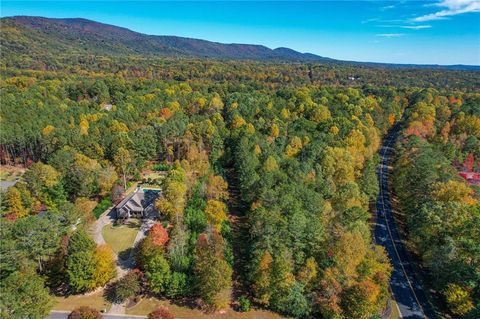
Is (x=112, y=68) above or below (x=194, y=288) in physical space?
above

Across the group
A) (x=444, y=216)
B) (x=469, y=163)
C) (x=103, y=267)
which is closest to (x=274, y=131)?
(x=444, y=216)

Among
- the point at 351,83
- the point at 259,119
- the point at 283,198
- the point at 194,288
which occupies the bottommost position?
the point at 194,288

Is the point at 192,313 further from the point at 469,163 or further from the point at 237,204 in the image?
the point at 469,163

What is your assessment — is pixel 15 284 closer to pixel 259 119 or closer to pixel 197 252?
pixel 197 252

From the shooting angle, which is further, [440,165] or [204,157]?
[204,157]

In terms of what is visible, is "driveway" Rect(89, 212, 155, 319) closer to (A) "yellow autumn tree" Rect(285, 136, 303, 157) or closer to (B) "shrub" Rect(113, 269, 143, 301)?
(B) "shrub" Rect(113, 269, 143, 301)

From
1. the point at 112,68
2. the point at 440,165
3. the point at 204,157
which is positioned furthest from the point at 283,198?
the point at 112,68

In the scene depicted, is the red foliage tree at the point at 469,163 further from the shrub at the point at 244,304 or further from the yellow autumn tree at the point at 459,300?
the shrub at the point at 244,304
